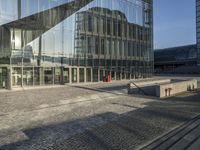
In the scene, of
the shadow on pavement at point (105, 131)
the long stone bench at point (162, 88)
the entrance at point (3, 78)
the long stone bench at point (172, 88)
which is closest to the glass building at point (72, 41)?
the entrance at point (3, 78)

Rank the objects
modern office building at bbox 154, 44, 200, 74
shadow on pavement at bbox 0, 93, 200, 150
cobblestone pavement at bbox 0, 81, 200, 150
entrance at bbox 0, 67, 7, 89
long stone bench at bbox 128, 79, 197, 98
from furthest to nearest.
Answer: modern office building at bbox 154, 44, 200, 74 → entrance at bbox 0, 67, 7, 89 → long stone bench at bbox 128, 79, 197, 98 → cobblestone pavement at bbox 0, 81, 200, 150 → shadow on pavement at bbox 0, 93, 200, 150

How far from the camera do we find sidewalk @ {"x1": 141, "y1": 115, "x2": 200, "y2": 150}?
6000mm

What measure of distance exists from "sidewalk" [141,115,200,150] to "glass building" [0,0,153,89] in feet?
62.8

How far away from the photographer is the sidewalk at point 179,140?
600 cm

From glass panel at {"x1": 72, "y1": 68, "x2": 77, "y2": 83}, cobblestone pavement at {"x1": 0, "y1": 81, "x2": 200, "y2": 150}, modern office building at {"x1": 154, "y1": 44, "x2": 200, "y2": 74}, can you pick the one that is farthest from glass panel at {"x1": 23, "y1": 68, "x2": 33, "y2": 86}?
modern office building at {"x1": 154, "y1": 44, "x2": 200, "y2": 74}

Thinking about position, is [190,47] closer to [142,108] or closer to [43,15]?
[43,15]

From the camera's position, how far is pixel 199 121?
8.86 m

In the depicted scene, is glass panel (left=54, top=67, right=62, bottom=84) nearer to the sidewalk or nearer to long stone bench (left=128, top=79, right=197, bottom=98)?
long stone bench (left=128, top=79, right=197, bottom=98)

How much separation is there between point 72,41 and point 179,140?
967 inches

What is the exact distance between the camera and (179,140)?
6.55 metres

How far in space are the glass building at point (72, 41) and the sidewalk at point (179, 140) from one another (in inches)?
753

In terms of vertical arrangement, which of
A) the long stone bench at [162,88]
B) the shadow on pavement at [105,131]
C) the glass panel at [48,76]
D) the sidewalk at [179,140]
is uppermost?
the glass panel at [48,76]

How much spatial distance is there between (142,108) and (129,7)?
30.6m

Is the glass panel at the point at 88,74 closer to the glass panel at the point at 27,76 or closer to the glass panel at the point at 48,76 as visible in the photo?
the glass panel at the point at 48,76
